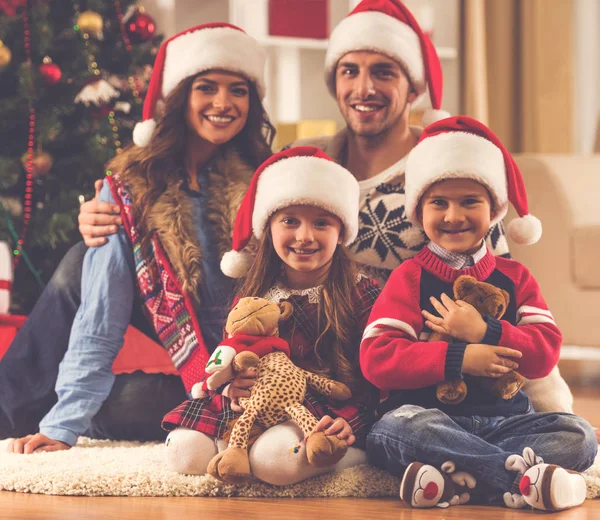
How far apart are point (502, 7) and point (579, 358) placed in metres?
1.94

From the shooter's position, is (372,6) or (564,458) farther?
(372,6)

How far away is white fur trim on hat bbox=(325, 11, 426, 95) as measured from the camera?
6.98 feet

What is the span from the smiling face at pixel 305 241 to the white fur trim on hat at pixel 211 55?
49 centimetres

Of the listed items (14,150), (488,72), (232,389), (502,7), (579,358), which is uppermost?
(502,7)

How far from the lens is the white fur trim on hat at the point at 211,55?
2.08 m

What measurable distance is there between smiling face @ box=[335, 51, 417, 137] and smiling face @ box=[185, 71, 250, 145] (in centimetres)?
24

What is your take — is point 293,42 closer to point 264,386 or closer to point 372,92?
point 372,92

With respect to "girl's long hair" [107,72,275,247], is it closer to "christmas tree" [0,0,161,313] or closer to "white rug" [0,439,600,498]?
"white rug" [0,439,600,498]

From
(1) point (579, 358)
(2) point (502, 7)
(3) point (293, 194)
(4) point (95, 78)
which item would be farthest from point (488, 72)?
(3) point (293, 194)

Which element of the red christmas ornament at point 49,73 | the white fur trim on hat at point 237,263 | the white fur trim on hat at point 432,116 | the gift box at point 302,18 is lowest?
the white fur trim on hat at point 237,263

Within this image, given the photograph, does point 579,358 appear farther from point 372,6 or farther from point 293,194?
point 293,194

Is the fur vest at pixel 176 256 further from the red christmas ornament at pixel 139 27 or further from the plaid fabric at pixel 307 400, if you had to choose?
the red christmas ornament at pixel 139 27

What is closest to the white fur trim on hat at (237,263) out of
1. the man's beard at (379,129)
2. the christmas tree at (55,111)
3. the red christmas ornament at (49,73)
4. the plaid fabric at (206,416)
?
the plaid fabric at (206,416)

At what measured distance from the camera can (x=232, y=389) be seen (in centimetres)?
165
